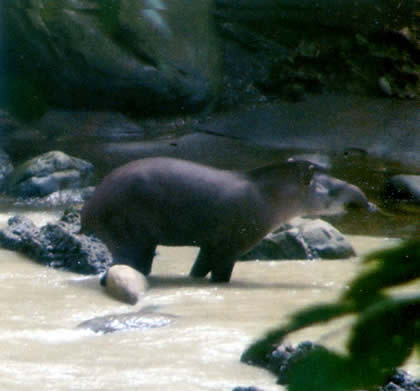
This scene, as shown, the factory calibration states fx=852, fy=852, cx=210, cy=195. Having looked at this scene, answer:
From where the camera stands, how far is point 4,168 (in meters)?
8.77

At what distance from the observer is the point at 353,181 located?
8.59 metres

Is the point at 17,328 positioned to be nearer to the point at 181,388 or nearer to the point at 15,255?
the point at 181,388

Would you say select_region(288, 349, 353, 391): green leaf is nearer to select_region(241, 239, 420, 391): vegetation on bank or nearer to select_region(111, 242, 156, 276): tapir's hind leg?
select_region(241, 239, 420, 391): vegetation on bank

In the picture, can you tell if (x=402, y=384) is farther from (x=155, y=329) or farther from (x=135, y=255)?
(x=135, y=255)

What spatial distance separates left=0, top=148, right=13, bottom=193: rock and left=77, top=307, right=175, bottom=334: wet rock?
4.93 meters

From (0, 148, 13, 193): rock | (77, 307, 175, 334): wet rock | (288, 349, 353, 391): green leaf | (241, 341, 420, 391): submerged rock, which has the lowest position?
(0, 148, 13, 193): rock

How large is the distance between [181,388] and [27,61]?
8963 millimetres

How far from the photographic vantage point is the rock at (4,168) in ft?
27.5

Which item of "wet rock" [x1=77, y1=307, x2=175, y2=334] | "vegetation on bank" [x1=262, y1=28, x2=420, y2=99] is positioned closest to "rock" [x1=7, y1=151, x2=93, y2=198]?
"vegetation on bank" [x1=262, y1=28, x2=420, y2=99]

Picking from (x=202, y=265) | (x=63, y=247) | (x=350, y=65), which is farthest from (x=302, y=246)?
(x=350, y=65)

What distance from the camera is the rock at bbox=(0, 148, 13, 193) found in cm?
839

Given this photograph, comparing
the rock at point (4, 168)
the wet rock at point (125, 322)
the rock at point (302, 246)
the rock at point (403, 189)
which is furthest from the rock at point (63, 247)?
the rock at point (403, 189)

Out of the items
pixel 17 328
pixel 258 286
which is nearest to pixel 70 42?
pixel 258 286

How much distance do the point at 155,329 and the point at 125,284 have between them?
86cm
